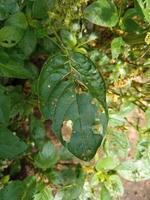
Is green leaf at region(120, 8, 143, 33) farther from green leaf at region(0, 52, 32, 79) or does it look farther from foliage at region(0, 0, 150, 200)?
green leaf at region(0, 52, 32, 79)

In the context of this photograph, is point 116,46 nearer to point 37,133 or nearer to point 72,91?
point 72,91

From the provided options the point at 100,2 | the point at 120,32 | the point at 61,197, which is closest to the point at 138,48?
the point at 120,32

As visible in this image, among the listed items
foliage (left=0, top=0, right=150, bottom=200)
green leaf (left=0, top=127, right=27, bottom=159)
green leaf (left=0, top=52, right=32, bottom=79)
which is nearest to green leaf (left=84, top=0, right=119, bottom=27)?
foliage (left=0, top=0, right=150, bottom=200)

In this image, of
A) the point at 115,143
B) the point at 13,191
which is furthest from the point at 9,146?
the point at 115,143

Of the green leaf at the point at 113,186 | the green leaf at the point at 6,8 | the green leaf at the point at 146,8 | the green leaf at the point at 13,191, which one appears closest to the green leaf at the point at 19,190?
the green leaf at the point at 13,191

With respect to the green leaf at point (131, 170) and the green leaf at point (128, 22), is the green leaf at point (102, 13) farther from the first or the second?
the green leaf at point (131, 170)

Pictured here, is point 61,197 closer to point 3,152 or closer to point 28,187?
point 28,187
